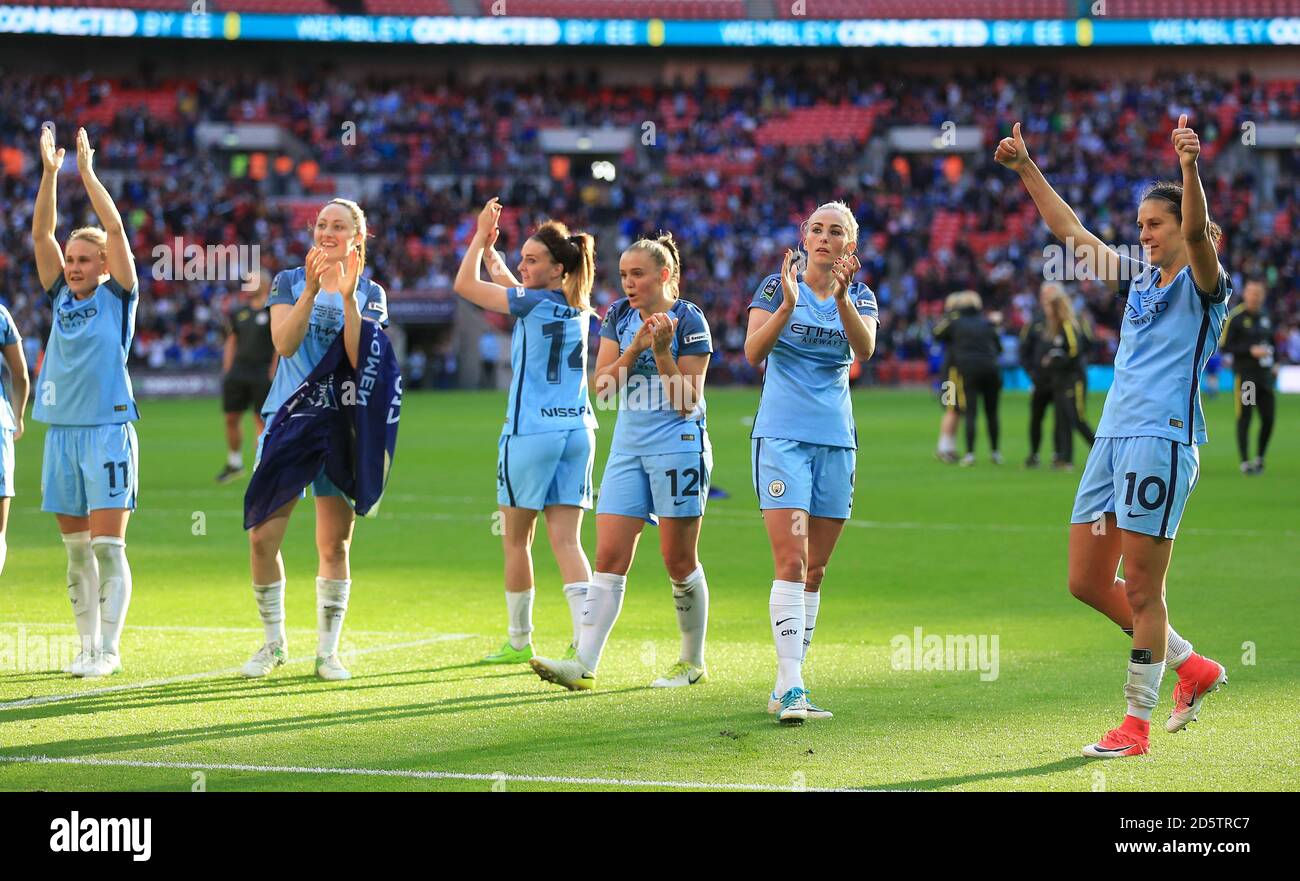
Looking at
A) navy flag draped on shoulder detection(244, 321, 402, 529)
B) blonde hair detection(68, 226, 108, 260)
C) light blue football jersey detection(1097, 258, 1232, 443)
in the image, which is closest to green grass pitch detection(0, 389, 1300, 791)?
navy flag draped on shoulder detection(244, 321, 402, 529)

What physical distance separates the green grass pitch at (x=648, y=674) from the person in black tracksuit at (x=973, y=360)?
211 inches

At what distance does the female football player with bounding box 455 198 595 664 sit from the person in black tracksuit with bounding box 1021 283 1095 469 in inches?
515

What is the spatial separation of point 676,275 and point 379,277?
42.4 m

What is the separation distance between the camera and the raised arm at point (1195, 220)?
640 centimetres

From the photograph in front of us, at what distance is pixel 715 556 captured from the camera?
45.0 feet

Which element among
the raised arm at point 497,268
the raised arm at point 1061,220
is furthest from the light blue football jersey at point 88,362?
the raised arm at point 1061,220

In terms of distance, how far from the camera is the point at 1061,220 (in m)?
7.34

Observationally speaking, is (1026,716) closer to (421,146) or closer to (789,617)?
(789,617)

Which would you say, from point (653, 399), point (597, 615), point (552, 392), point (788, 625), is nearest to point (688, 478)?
point (653, 399)

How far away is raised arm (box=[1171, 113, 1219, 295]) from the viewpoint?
640 cm

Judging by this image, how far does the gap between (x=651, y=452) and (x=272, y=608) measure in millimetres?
2182

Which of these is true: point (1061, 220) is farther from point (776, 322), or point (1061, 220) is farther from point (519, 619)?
point (519, 619)

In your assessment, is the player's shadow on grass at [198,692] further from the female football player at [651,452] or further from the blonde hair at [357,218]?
the blonde hair at [357,218]

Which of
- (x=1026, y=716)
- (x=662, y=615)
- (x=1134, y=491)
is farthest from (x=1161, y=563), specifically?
(x=662, y=615)
